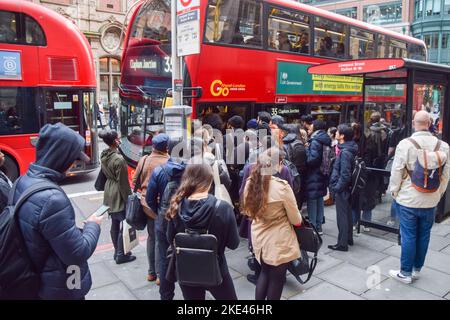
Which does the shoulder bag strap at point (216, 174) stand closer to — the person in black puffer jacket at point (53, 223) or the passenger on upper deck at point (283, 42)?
the person in black puffer jacket at point (53, 223)

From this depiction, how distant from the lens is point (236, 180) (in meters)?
5.48

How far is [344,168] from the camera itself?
5.02 metres

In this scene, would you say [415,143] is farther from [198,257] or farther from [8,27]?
[8,27]

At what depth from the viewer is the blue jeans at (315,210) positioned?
5.61 meters

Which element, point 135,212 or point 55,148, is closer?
point 55,148

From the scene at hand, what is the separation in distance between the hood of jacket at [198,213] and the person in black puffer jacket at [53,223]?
0.65 meters

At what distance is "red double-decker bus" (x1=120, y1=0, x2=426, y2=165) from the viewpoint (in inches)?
274

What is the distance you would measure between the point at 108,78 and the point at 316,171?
23.2m

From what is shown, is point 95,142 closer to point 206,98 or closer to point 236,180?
point 206,98

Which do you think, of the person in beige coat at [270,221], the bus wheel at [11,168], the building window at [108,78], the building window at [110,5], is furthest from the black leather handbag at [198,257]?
the building window at [110,5]

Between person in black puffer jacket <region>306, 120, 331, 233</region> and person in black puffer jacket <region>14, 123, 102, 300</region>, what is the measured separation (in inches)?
146

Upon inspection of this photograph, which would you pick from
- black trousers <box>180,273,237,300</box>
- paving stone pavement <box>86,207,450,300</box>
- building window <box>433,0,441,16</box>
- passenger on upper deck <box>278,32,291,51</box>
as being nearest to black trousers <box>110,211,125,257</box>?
paving stone pavement <box>86,207,450,300</box>

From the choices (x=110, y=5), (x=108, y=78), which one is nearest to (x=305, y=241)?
(x=108, y=78)

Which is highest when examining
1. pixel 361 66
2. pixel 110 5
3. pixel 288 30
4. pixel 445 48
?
pixel 445 48
